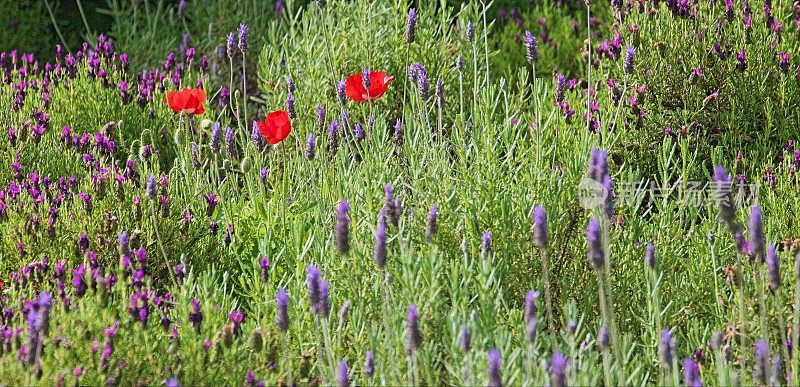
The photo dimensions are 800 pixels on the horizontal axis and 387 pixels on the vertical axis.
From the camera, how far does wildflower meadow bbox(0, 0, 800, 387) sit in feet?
6.88

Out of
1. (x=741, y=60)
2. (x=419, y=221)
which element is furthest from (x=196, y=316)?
(x=741, y=60)

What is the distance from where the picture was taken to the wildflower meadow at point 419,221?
82.5 inches

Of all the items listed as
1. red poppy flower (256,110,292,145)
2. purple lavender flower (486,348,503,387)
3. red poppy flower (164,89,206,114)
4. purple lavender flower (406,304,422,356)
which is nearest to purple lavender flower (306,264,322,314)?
purple lavender flower (406,304,422,356)

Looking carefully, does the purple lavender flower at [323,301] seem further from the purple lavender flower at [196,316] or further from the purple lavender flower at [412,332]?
the purple lavender flower at [196,316]

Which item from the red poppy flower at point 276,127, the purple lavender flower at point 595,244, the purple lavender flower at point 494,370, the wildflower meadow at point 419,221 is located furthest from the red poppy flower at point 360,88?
the purple lavender flower at point 494,370

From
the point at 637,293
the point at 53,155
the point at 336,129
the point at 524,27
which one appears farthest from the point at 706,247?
the point at 524,27

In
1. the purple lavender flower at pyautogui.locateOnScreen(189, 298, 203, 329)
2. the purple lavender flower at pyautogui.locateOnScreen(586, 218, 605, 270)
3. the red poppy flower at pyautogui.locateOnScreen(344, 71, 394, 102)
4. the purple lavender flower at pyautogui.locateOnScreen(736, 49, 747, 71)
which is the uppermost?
the purple lavender flower at pyautogui.locateOnScreen(736, 49, 747, 71)

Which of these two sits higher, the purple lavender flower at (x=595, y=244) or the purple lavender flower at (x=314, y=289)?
the purple lavender flower at (x=595, y=244)

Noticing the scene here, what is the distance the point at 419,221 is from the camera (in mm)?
2723

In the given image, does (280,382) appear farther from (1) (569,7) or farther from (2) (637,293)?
(1) (569,7)

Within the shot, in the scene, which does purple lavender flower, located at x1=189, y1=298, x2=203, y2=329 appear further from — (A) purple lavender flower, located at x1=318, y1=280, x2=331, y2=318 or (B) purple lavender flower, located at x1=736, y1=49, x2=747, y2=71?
(B) purple lavender flower, located at x1=736, y1=49, x2=747, y2=71

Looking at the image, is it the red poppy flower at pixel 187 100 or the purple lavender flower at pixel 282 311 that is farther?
the red poppy flower at pixel 187 100

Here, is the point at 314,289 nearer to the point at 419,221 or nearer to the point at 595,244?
the point at 595,244

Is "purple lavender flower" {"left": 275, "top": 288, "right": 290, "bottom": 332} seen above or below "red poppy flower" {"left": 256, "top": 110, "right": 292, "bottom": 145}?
below
